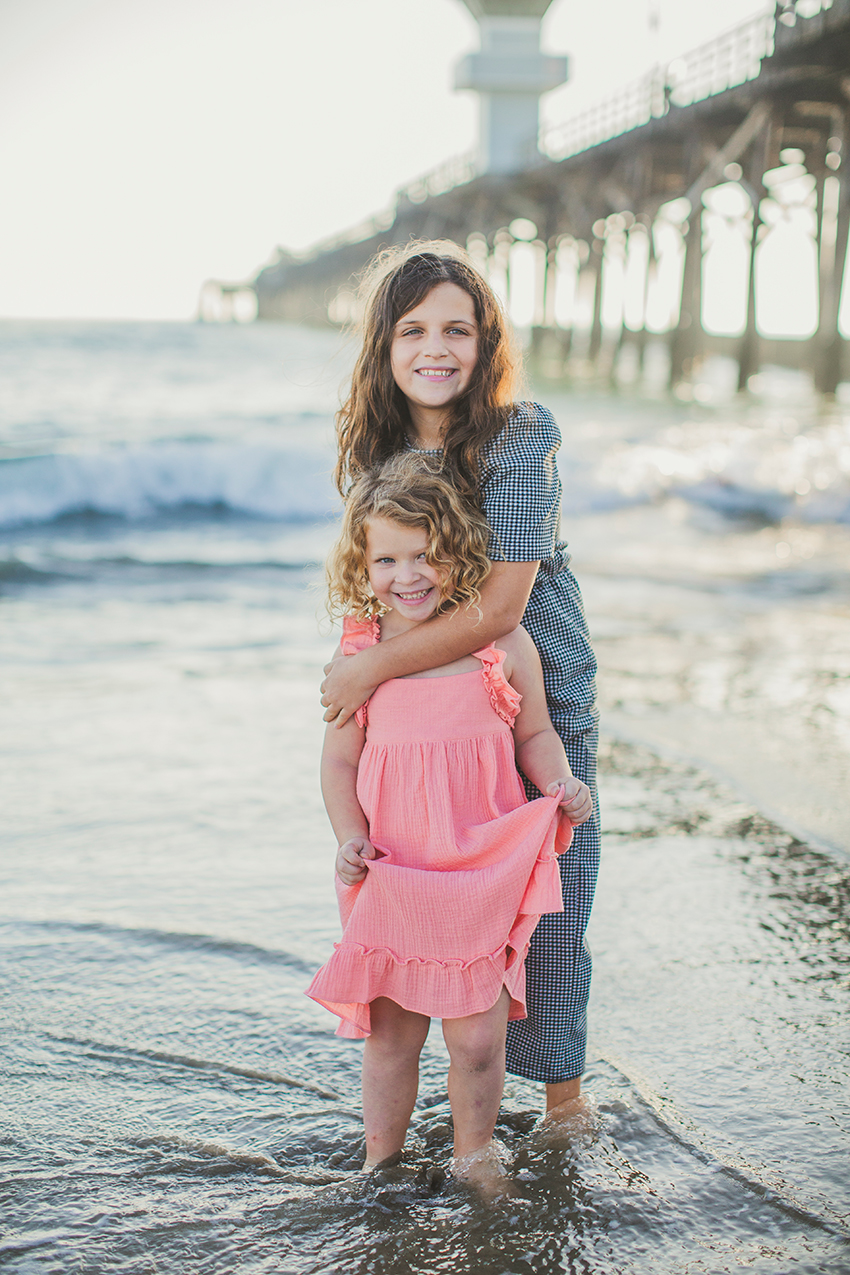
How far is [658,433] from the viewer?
47.6 feet

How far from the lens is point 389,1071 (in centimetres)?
171

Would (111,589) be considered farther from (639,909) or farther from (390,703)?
(390,703)

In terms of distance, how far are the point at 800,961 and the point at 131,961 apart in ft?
4.67

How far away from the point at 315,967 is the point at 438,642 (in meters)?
1.03

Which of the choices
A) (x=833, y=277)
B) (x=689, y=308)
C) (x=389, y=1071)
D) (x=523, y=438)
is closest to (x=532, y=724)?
(x=523, y=438)

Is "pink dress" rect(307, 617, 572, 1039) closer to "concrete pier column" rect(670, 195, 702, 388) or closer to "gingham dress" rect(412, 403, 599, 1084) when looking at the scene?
"gingham dress" rect(412, 403, 599, 1084)

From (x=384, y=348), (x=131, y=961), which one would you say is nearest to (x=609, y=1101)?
(x=131, y=961)

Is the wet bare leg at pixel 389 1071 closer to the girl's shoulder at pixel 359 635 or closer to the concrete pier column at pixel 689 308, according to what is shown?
the girl's shoulder at pixel 359 635

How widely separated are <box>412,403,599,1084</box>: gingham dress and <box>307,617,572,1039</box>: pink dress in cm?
19

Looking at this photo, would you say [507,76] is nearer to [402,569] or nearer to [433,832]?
[402,569]

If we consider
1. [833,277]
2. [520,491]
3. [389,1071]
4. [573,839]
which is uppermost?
[833,277]

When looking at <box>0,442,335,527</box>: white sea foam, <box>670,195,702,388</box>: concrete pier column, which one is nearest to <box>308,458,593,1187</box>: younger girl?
<box>0,442,335,527</box>: white sea foam

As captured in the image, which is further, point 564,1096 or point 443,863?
point 564,1096

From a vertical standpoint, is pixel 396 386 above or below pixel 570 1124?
above
